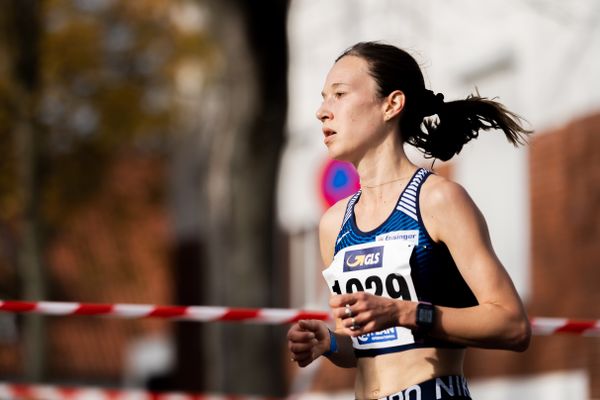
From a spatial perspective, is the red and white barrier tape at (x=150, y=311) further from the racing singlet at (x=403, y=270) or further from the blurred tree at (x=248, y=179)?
the blurred tree at (x=248, y=179)

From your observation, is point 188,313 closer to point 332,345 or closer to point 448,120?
point 332,345

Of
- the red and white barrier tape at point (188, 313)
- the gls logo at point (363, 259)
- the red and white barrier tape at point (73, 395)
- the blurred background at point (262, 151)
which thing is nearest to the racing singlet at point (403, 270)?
the gls logo at point (363, 259)

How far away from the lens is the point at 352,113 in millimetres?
5039

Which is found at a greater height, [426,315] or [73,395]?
[426,315]

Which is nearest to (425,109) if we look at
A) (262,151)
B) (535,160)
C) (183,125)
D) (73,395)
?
(535,160)

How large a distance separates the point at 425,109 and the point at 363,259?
2.12 feet

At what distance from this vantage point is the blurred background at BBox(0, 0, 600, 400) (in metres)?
12.9

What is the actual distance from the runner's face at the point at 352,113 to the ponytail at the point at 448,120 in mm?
163

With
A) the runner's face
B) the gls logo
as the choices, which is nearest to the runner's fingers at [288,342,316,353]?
the gls logo

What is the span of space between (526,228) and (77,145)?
27.6 ft

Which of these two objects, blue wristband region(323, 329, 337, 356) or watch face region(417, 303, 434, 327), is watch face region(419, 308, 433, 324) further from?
blue wristband region(323, 329, 337, 356)

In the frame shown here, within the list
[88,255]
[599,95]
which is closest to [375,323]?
[599,95]

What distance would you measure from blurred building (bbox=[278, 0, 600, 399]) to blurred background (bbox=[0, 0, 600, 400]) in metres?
0.02

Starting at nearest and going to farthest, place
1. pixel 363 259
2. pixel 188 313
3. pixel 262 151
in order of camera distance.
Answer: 1. pixel 363 259
2. pixel 188 313
3. pixel 262 151
